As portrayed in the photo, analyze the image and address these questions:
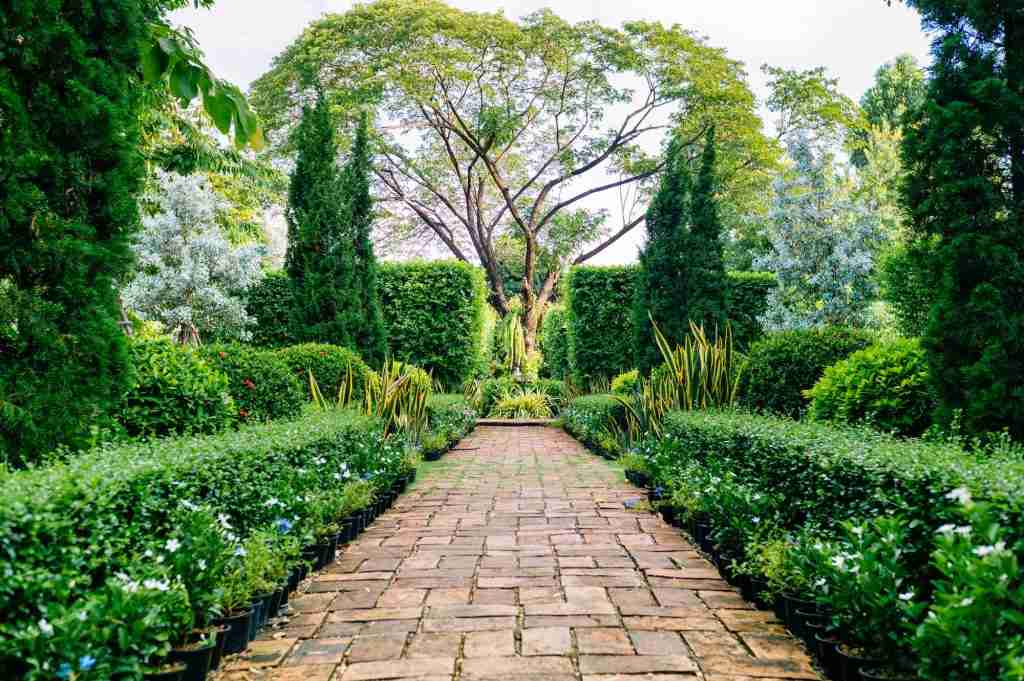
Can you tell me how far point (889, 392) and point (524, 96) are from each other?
14.6m

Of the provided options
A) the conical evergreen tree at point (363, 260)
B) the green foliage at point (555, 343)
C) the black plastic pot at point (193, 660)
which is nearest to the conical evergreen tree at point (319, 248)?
the conical evergreen tree at point (363, 260)

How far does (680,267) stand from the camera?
376 inches

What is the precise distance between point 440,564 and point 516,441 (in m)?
7.38

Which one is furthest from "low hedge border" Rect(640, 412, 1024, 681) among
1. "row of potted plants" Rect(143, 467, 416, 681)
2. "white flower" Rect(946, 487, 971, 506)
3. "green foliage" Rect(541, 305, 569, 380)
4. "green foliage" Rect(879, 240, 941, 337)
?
"green foliage" Rect(541, 305, 569, 380)

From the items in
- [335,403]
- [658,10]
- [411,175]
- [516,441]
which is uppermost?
[658,10]

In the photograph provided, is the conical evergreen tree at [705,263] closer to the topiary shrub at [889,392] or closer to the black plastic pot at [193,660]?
the topiary shrub at [889,392]

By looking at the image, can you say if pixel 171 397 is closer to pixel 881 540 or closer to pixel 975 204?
pixel 881 540

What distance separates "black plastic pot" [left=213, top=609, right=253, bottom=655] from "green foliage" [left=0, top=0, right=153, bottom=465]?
148 centimetres

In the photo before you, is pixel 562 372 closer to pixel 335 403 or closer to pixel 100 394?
pixel 335 403

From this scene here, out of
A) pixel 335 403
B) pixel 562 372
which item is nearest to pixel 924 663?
pixel 335 403

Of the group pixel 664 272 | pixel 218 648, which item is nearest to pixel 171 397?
pixel 218 648

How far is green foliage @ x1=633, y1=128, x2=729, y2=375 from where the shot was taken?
931 centimetres

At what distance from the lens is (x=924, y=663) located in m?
1.96

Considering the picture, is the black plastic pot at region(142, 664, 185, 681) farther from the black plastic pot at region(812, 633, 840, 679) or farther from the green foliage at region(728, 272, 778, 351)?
the green foliage at region(728, 272, 778, 351)
